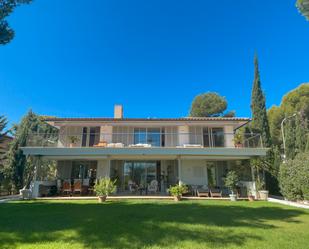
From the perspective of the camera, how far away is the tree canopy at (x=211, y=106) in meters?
34.4

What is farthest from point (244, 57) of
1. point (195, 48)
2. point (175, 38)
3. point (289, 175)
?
point (289, 175)

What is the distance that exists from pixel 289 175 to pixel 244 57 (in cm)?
1292

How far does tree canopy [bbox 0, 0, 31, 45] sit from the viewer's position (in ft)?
25.8

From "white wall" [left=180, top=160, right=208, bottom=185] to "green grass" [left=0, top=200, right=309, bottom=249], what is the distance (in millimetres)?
8313

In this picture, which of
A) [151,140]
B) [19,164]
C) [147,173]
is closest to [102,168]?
[147,173]

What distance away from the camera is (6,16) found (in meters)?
8.00

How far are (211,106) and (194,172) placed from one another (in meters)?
19.5

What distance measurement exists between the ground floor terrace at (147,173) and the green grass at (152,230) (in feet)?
26.4

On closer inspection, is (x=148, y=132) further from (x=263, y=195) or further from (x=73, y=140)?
(x=263, y=195)

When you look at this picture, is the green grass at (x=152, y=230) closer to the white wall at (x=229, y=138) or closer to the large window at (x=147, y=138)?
the white wall at (x=229, y=138)

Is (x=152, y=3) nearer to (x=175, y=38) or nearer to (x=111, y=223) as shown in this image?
(x=175, y=38)

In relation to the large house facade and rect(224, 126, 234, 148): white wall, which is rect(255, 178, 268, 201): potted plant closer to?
the large house facade

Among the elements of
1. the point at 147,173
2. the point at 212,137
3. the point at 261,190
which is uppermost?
the point at 212,137

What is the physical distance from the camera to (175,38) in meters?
19.1
